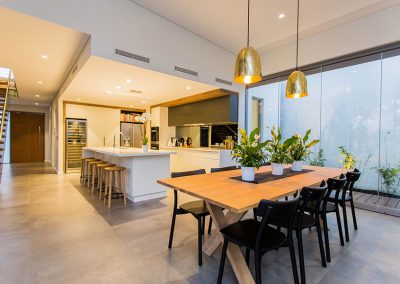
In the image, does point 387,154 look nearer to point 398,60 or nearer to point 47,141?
point 398,60

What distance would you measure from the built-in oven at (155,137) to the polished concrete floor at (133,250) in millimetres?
4027

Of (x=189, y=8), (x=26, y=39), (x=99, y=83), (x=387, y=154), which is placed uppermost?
(x=189, y=8)

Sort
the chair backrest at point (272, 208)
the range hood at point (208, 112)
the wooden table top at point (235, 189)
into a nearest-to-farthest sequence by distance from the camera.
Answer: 1. the chair backrest at point (272, 208)
2. the wooden table top at point (235, 189)
3. the range hood at point (208, 112)

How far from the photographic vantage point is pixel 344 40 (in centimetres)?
389

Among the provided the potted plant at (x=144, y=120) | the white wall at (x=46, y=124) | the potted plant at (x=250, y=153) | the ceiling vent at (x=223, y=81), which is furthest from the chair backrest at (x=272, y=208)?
the white wall at (x=46, y=124)

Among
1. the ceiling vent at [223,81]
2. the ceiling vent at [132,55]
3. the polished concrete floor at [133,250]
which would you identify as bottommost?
the polished concrete floor at [133,250]

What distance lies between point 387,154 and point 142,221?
447 centimetres

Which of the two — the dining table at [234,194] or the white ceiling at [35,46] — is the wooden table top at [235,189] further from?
the white ceiling at [35,46]

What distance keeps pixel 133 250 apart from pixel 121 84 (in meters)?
3.67

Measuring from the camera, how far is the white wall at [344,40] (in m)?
3.39

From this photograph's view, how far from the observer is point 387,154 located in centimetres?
387

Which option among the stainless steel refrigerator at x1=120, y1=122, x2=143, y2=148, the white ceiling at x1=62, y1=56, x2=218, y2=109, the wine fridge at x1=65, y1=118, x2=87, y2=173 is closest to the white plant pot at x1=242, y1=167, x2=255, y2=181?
the white ceiling at x1=62, y1=56, x2=218, y2=109

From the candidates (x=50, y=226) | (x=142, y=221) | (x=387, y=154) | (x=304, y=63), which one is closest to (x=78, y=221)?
(x=50, y=226)

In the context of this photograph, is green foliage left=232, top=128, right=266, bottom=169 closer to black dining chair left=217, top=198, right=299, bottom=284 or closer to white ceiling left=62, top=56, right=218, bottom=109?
black dining chair left=217, top=198, right=299, bottom=284
